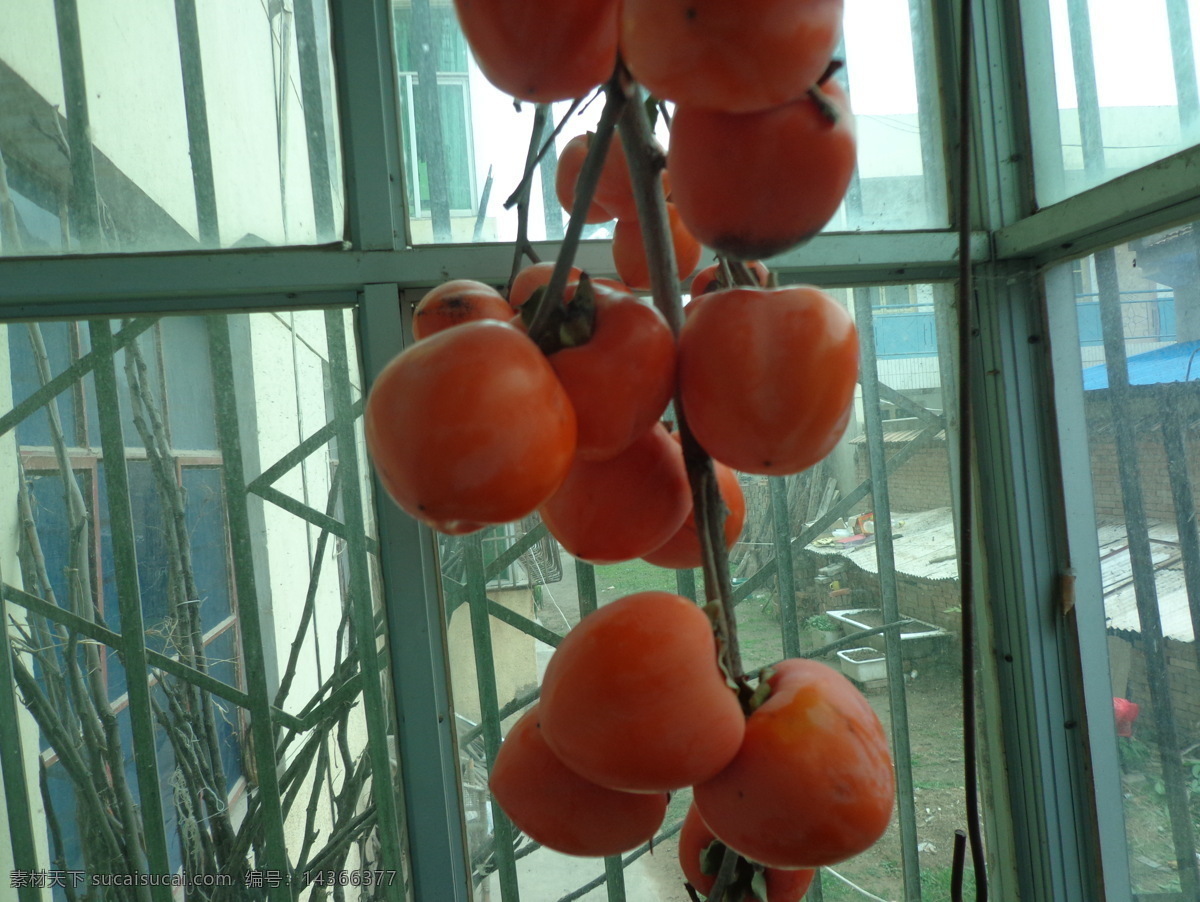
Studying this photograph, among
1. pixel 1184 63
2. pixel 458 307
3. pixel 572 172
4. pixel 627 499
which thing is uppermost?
pixel 1184 63

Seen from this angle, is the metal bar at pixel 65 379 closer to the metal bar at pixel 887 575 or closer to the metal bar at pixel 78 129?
the metal bar at pixel 78 129

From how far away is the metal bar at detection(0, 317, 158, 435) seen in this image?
88 cm

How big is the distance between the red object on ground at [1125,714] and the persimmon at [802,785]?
2.65ft

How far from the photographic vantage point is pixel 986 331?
3.25 ft

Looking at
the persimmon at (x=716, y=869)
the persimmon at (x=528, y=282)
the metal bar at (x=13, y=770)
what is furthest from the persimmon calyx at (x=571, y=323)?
the metal bar at (x=13, y=770)

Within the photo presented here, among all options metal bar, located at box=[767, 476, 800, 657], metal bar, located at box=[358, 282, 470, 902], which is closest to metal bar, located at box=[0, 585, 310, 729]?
metal bar, located at box=[358, 282, 470, 902]

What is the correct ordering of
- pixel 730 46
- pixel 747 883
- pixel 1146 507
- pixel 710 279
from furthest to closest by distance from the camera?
pixel 1146 507
pixel 710 279
pixel 747 883
pixel 730 46

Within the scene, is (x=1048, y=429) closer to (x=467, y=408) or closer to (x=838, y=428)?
(x=838, y=428)

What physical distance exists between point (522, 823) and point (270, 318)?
713 mm

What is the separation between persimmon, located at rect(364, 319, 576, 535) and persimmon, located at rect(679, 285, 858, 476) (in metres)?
0.07

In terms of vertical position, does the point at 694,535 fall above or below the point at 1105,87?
below

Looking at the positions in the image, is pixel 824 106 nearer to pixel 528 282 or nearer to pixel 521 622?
pixel 528 282

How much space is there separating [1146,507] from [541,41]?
3.01ft

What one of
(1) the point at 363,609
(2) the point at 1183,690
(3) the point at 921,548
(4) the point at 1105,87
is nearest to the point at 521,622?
(1) the point at 363,609
